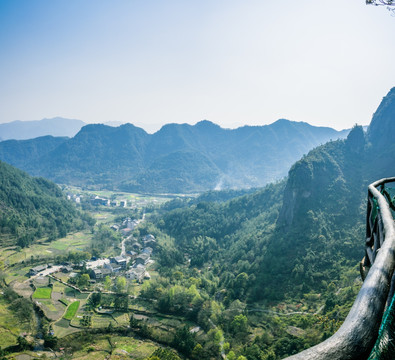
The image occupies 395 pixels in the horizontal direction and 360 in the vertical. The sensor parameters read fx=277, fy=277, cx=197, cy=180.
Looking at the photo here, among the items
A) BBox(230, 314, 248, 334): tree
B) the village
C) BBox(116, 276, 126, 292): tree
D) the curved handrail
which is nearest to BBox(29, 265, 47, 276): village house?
the village

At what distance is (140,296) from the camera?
30812 millimetres

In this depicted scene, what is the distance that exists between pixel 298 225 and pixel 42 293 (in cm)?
3323

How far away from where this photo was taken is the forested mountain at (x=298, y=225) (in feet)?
101

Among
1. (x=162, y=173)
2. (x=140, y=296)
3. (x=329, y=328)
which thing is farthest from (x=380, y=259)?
(x=162, y=173)

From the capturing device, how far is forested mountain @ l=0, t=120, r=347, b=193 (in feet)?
438

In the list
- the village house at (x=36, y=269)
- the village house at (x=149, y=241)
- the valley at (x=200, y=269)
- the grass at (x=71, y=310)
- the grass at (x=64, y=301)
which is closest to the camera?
the valley at (x=200, y=269)

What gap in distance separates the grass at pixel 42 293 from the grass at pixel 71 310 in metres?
3.52

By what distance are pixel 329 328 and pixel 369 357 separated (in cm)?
2058

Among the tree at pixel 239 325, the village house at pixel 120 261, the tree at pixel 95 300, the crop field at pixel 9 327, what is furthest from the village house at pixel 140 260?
the tree at pixel 239 325

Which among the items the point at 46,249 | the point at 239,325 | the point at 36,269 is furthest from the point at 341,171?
the point at 46,249

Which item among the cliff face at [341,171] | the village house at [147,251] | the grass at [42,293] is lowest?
the village house at [147,251]

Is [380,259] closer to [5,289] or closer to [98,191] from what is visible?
[5,289]

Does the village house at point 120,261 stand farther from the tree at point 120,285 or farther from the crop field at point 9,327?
the crop field at point 9,327

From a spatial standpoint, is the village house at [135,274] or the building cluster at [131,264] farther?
the building cluster at [131,264]
